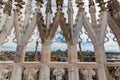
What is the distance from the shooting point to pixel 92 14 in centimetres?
335

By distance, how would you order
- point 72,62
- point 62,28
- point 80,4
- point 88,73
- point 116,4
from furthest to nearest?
point 80,4 < point 116,4 < point 62,28 < point 72,62 < point 88,73

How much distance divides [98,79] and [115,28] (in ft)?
A: 2.99

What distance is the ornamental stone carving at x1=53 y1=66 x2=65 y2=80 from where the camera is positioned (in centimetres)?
266

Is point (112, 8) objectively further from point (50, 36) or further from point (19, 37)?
point (19, 37)

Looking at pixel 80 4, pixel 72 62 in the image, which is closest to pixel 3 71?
pixel 72 62

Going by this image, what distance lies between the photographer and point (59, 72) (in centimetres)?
270

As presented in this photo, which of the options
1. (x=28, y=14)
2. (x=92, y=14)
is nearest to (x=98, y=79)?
(x=92, y=14)

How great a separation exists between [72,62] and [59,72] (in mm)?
251

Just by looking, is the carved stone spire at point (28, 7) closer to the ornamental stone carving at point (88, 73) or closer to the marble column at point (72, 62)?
the marble column at point (72, 62)

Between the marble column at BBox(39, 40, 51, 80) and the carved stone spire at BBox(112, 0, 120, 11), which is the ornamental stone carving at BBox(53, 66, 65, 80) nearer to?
the marble column at BBox(39, 40, 51, 80)

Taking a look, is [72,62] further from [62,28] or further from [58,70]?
[62,28]

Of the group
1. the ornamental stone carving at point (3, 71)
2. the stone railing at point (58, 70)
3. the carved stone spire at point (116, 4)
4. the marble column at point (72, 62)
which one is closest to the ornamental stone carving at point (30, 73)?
the stone railing at point (58, 70)

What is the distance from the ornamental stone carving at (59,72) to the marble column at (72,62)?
102 millimetres

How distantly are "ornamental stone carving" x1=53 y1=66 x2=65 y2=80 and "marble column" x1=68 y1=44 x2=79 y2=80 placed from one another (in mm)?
102
